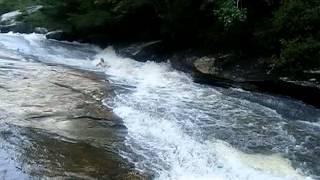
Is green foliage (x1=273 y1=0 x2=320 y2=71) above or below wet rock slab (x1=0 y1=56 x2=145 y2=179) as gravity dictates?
above

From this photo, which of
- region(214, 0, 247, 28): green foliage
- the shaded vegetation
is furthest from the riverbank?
region(214, 0, 247, 28): green foliage

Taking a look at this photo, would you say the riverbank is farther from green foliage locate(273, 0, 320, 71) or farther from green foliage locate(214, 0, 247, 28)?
green foliage locate(214, 0, 247, 28)

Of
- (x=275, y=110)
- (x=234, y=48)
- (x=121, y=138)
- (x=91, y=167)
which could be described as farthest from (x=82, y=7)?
(x=91, y=167)

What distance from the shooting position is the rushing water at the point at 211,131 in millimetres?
7273

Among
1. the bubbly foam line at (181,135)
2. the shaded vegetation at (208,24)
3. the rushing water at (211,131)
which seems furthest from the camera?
the shaded vegetation at (208,24)

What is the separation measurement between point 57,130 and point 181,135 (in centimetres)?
203

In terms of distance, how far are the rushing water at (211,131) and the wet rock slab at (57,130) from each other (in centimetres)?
35

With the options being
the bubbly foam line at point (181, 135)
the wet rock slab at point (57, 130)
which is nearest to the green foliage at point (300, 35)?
the bubbly foam line at point (181, 135)

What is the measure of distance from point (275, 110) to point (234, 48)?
4639 mm

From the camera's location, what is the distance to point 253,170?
287 inches

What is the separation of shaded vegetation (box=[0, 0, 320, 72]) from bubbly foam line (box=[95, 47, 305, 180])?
219 centimetres

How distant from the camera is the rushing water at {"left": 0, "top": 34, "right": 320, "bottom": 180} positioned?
23.9 ft

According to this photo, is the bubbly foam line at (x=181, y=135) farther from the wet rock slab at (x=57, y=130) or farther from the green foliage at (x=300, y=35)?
the green foliage at (x=300, y=35)

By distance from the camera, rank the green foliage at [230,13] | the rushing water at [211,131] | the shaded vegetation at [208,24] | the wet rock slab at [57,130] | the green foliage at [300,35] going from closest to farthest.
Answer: the wet rock slab at [57,130] → the rushing water at [211,131] → the green foliage at [300,35] → the shaded vegetation at [208,24] → the green foliage at [230,13]
